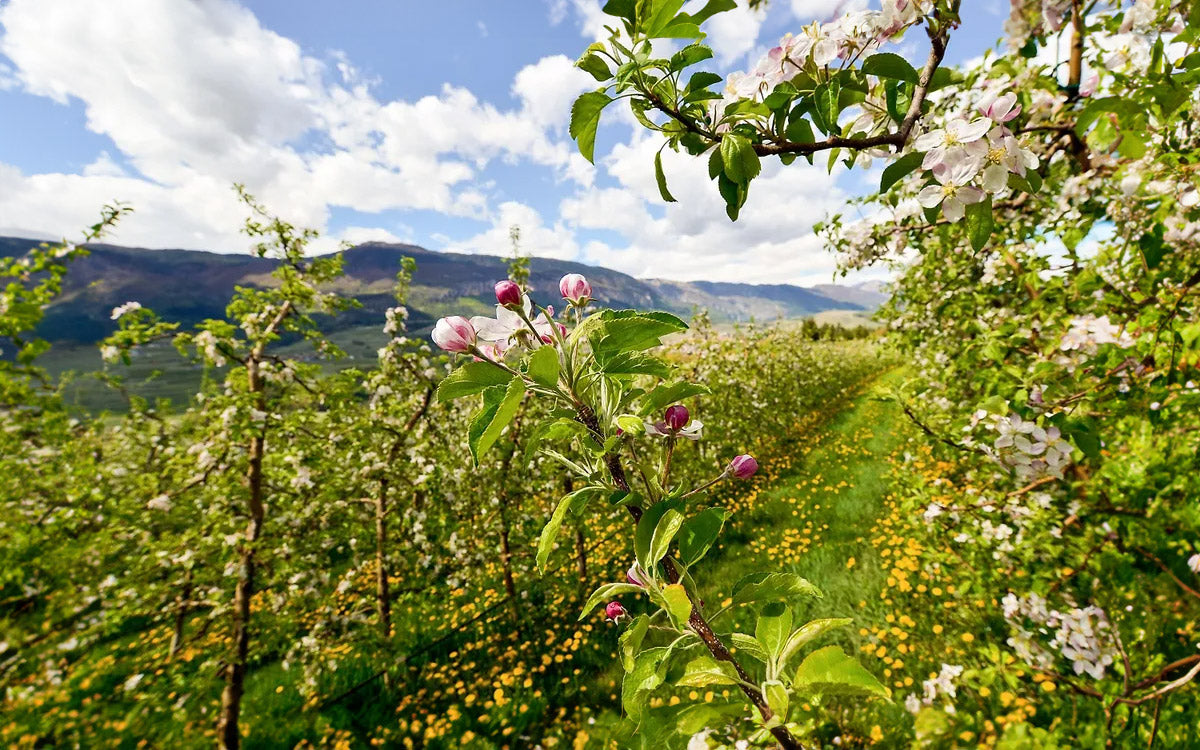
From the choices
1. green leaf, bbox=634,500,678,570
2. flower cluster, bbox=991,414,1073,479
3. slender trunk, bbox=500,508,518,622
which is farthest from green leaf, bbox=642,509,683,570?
slender trunk, bbox=500,508,518,622

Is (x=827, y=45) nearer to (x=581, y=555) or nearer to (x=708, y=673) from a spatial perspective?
(x=708, y=673)

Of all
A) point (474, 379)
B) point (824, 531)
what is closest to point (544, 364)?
point (474, 379)

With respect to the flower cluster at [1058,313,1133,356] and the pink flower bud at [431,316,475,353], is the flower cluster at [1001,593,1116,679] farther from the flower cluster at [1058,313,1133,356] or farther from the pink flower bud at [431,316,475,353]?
the pink flower bud at [431,316,475,353]

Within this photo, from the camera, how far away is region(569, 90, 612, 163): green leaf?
3.11 feet

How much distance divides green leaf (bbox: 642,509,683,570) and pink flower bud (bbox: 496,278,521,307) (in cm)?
55

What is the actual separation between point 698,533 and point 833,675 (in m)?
0.39

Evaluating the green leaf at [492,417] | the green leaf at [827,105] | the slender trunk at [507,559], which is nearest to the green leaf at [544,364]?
the green leaf at [492,417]

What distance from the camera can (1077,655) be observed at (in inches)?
103

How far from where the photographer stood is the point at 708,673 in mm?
920

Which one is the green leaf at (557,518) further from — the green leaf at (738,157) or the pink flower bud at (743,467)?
the green leaf at (738,157)

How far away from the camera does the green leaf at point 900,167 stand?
101cm

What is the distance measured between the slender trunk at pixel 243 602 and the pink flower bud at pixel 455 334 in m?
3.46

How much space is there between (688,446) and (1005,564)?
203 inches

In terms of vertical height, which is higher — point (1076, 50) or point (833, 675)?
point (1076, 50)
